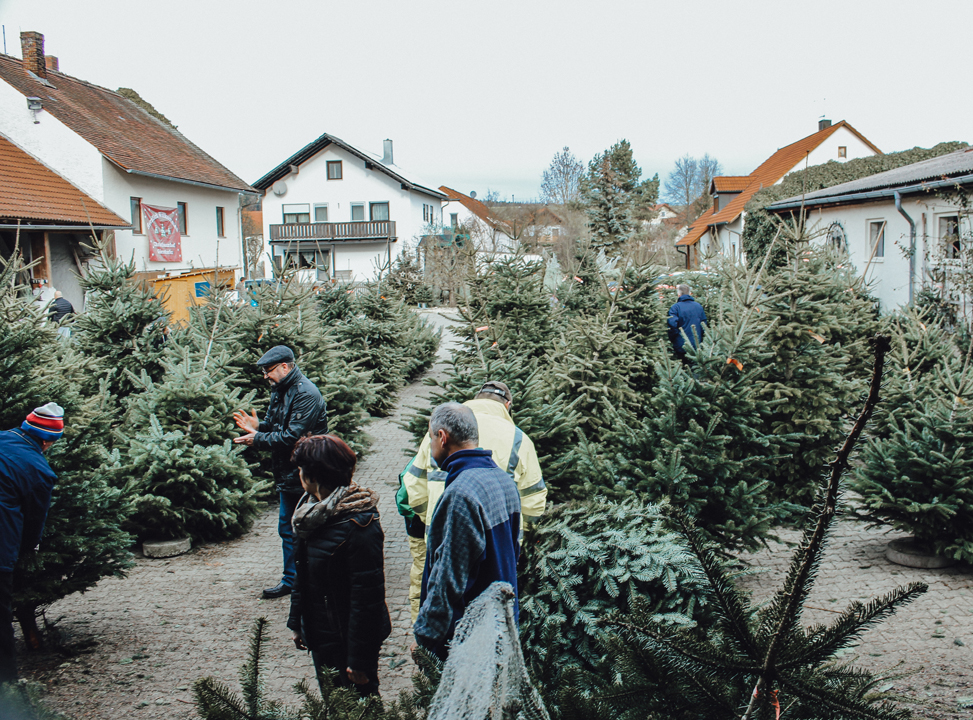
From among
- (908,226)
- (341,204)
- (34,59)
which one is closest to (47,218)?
(34,59)

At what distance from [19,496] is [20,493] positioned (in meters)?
0.02

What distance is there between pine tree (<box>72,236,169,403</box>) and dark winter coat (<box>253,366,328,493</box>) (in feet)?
14.2

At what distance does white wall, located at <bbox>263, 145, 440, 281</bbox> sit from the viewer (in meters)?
49.3

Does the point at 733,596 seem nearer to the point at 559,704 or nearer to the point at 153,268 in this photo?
the point at 559,704


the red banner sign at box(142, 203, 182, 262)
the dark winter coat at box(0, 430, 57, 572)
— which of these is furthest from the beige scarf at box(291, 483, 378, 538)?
the red banner sign at box(142, 203, 182, 262)

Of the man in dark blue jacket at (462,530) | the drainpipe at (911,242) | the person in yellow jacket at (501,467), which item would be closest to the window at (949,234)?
the drainpipe at (911,242)

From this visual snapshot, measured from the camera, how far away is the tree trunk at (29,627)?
4.79m

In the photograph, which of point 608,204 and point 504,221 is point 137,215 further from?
point 608,204

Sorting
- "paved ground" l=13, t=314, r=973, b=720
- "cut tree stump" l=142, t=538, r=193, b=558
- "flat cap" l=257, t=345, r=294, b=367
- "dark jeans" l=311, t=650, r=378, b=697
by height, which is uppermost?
"flat cap" l=257, t=345, r=294, b=367

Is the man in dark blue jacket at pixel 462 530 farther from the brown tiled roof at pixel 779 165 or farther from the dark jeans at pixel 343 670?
the brown tiled roof at pixel 779 165

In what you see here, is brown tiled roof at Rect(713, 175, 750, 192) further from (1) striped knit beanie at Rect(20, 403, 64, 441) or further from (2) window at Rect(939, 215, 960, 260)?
(1) striped knit beanie at Rect(20, 403, 64, 441)

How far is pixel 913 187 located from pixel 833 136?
3371 cm

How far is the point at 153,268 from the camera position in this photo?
91.7 feet

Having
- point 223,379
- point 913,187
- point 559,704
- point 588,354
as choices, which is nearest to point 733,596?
point 559,704
